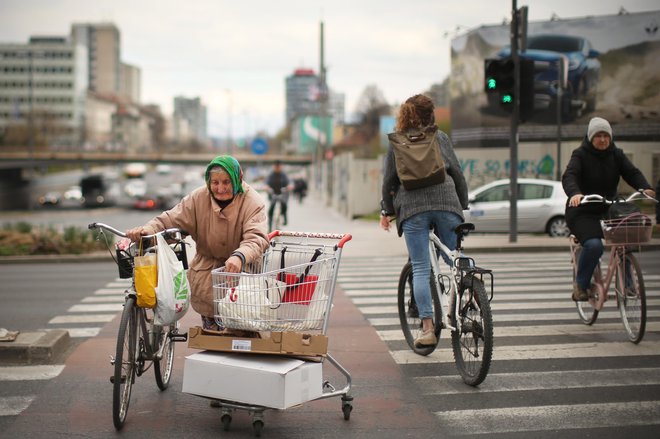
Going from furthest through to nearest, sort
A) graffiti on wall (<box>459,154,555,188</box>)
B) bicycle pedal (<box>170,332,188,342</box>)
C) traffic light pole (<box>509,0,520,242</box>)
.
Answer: graffiti on wall (<box>459,154,555,188</box>)
traffic light pole (<box>509,0,520,242</box>)
bicycle pedal (<box>170,332,188,342</box>)

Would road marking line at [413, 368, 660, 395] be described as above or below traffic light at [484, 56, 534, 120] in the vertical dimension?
below

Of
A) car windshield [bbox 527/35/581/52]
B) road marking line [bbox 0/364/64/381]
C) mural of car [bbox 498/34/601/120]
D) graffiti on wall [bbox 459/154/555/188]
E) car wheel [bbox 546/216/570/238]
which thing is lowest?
road marking line [bbox 0/364/64/381]

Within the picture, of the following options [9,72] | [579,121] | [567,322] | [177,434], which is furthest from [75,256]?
[9,72]

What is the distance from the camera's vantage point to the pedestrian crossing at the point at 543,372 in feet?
17.0

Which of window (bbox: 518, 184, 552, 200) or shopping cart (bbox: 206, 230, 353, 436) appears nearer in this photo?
shopping cart (bbox: 206, 230, 353, 436)

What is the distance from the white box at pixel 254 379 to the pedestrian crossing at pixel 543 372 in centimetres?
92

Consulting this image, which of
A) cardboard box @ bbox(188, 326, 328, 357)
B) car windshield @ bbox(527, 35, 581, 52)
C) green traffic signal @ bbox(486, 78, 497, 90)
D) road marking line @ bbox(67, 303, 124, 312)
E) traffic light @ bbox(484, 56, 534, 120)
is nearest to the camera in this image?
cardboard box @ bbox(188, 326, 328, 357)

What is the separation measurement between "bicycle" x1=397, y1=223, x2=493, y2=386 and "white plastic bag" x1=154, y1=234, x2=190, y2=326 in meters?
1.94

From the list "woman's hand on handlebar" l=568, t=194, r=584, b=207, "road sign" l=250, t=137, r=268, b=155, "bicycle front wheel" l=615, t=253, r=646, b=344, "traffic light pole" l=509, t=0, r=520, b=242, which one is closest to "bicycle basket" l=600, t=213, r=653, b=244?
"bicycle front wheel" l=615, t=253, r=646, b=344

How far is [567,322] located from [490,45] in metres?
33.9

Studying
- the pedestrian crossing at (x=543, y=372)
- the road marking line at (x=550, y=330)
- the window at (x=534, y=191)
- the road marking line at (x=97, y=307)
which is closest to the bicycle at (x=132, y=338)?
the pedestrian crossing at (x=543, y=372)

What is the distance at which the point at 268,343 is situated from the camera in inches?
192

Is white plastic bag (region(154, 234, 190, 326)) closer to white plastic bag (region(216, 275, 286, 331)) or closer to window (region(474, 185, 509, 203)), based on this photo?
white plastic bag (region(216, 275, 286, 331))

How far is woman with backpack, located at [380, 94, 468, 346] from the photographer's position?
6.23m
